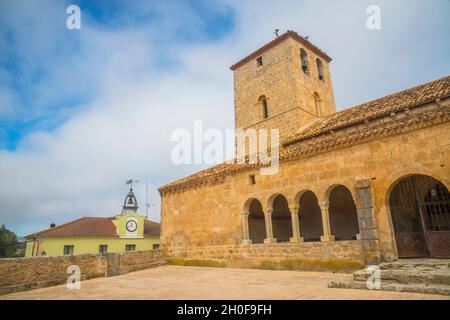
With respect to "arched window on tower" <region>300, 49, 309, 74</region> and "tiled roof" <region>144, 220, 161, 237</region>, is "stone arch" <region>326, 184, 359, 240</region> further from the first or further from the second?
"tiled roof" <region>144, 220, 161, 237</region>

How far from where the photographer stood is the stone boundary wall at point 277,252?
8.14 m

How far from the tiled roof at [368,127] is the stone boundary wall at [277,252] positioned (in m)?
2.83

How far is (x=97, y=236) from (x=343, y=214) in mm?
24586

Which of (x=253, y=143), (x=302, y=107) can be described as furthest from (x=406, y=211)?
(x=253, y=143)

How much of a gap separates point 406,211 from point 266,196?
14.0 feet

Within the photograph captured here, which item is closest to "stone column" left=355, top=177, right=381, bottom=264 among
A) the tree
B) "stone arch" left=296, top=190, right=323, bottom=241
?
"stone arch" left=296, top=190, right=323, bottom=241

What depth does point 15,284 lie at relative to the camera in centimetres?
784

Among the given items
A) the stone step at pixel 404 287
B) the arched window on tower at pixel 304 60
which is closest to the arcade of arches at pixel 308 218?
the stone step at pixel 404 287

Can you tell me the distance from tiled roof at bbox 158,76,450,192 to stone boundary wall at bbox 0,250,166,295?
14.7 feet

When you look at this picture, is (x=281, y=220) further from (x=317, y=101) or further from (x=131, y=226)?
(x=131, y=226)

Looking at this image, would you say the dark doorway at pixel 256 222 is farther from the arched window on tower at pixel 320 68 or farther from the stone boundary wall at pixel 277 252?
the arched window on tower at pixel 320 68

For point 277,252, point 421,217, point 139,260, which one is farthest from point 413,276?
point 139,260

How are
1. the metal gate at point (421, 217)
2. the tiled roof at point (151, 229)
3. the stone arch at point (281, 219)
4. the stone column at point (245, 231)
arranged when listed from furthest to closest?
1. the tiled roof at point (151, 229)
2. the stone arch at point (281, 219)
3. the stone column at point (245, 231)
4. the metal gate at point (421, 217)

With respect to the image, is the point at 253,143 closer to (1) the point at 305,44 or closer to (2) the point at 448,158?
(1) the point at 305,44
